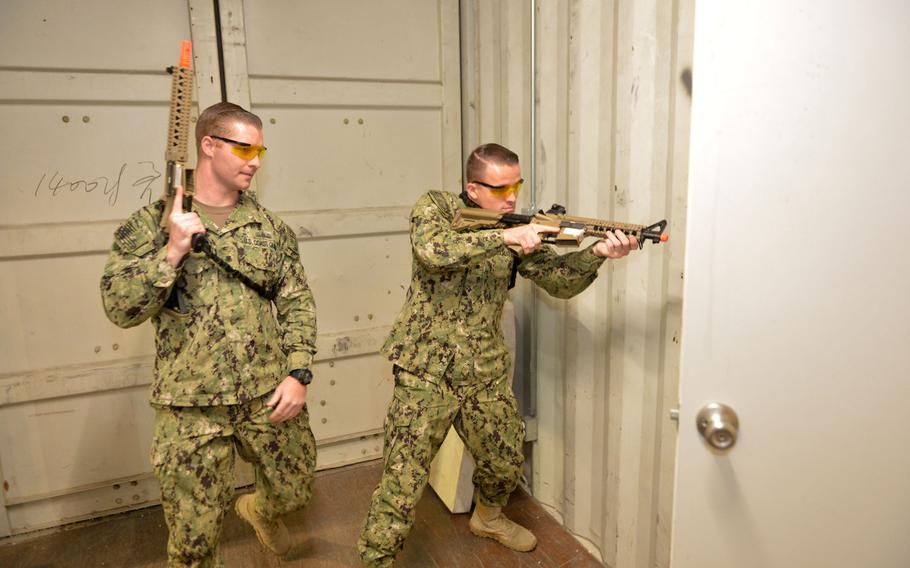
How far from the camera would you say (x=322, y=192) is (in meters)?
3.07

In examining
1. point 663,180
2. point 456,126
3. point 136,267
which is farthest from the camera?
point 456,126

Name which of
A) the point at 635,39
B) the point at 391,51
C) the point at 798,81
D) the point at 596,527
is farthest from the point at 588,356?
the point at 391,51

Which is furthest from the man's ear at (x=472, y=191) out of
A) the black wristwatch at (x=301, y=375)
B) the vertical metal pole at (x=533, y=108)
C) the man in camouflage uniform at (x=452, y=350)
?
the black wristwatch at (x=301, y=375)

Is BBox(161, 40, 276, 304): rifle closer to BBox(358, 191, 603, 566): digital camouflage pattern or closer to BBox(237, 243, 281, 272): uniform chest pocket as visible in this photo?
BBox(237, 243, 281, 272): uniform chest pocket

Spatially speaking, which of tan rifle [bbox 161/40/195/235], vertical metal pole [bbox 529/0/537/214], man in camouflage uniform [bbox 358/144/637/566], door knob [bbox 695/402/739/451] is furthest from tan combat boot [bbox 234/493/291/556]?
door knob [bbox 695/402/739/451]

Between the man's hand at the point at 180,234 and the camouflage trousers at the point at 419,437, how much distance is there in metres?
0.93

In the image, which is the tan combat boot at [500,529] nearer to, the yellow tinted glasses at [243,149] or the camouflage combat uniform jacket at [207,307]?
the camouflage combat uniform jacket at [207,307]

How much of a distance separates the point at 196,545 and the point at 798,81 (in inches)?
82.5

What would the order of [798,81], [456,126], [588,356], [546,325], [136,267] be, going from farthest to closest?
1. [456,126]
2. [546,325]
3. [588,356]
4. [136,267]
5. [798,81]

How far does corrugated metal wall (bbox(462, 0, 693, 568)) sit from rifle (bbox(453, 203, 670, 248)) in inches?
5.8

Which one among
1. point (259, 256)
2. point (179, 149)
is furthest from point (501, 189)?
point (179, 149)

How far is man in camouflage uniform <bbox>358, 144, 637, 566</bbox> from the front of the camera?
222cm

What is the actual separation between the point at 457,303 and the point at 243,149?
0.96 meters

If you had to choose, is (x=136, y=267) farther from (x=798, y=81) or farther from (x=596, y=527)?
(x=596, y=527)
